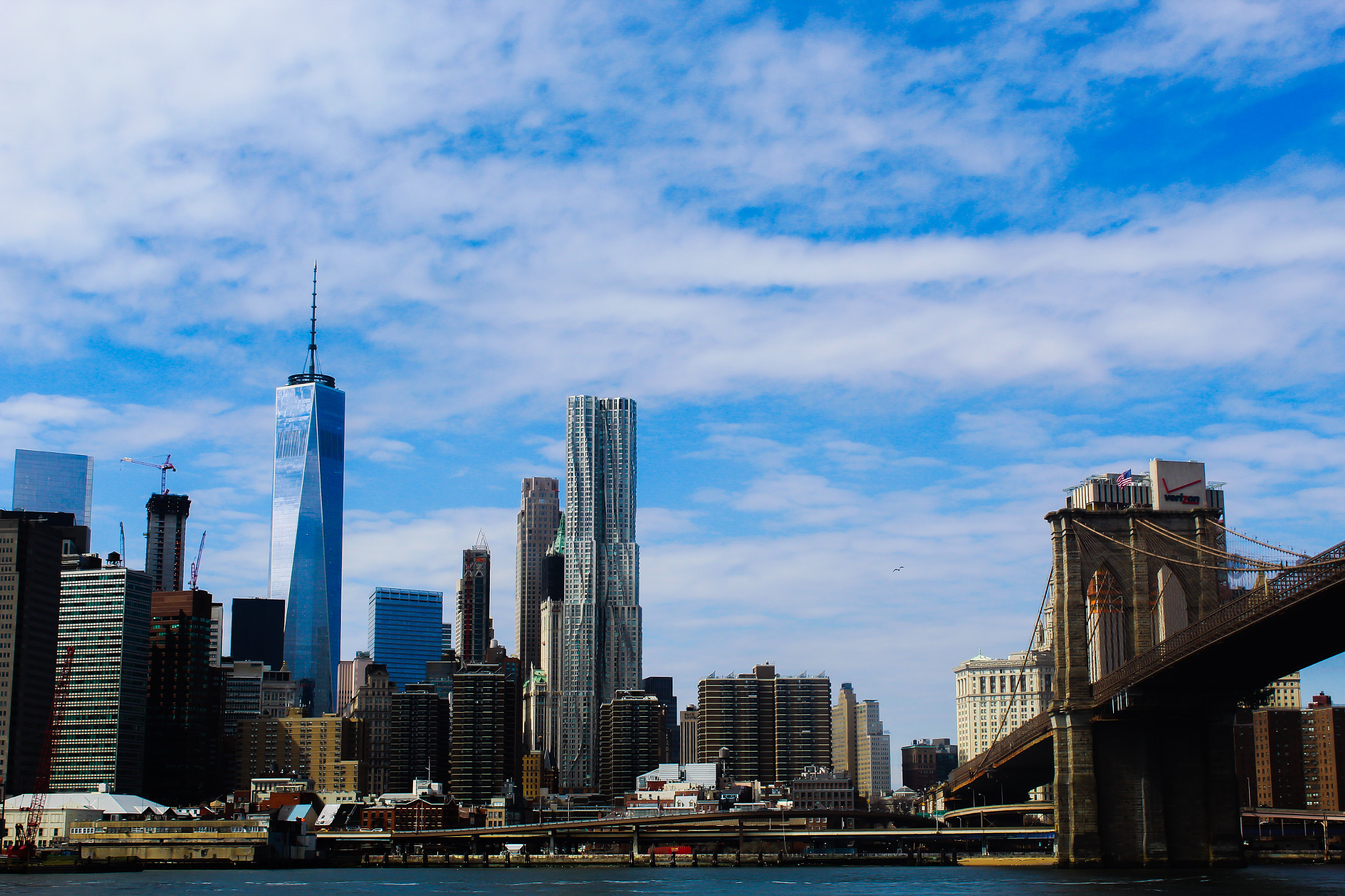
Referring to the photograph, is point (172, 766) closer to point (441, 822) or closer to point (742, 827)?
point (441, 822)

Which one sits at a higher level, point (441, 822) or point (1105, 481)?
point (1105, 481)

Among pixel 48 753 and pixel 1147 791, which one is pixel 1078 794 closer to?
pixel 1147 791

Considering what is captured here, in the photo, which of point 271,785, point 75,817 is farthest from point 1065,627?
point 271,785

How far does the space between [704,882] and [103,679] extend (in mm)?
119155

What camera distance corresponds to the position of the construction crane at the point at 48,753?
130 metres

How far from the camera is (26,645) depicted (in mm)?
165500

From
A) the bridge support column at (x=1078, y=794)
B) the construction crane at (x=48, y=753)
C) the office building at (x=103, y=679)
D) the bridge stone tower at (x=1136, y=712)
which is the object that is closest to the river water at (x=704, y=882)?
the bridge support column at (x=1078, y=794)

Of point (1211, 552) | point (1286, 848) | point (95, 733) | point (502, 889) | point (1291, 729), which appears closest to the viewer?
point (1211, 552)

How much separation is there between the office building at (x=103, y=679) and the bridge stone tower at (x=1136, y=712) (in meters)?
143

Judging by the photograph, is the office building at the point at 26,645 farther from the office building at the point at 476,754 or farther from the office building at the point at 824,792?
the office building at the point at 824,792

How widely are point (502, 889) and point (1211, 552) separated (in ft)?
136

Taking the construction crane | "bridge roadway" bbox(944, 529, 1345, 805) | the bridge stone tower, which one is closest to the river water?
the bridge stone tower

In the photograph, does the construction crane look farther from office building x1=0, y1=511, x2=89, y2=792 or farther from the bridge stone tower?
the bridge stone tower

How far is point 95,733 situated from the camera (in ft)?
595
